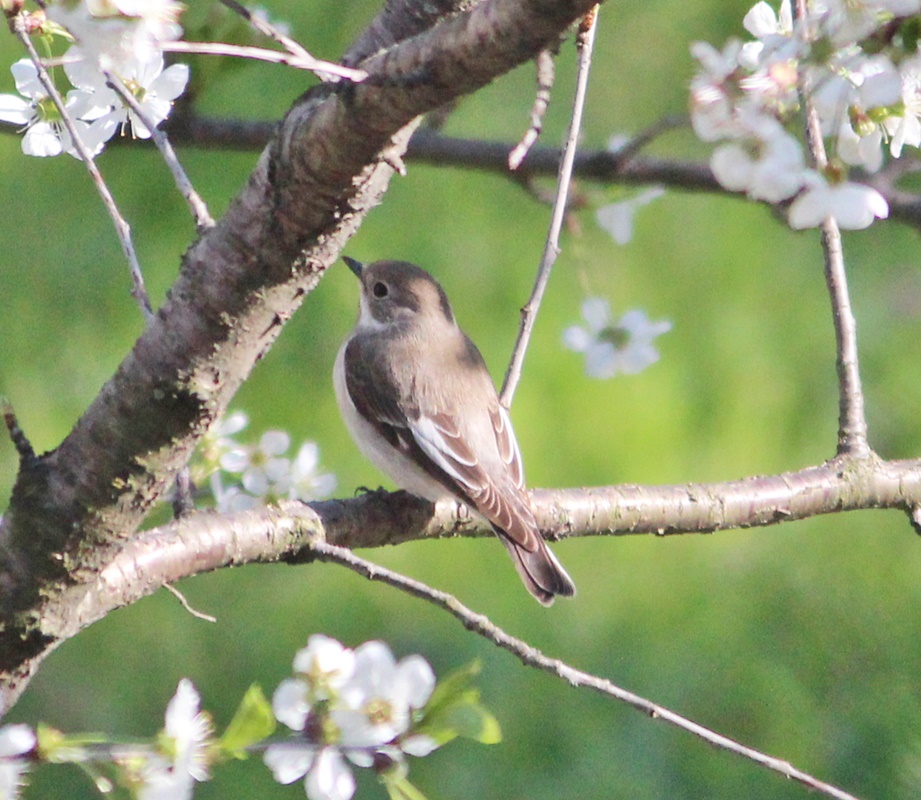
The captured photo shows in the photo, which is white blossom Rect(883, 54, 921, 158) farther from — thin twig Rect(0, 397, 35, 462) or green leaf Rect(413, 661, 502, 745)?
thin twig Rect(0, 397, 35, 462)

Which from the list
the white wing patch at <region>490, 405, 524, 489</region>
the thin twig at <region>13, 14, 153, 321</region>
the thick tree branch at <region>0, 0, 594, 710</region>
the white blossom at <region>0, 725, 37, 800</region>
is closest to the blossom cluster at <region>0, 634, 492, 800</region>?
the white blossom at <region>0, 725, 37, 800</region>

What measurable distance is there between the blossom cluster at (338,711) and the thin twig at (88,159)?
0.57m

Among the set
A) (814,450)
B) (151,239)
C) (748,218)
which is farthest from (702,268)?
(151,239)

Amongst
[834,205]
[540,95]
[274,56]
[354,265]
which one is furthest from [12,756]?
[354,265]

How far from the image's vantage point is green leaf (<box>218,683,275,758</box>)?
157 cm

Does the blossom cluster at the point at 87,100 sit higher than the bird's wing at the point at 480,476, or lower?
higher

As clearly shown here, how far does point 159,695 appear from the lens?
14.7ft

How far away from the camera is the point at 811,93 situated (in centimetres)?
119

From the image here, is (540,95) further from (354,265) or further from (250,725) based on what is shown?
(354,265)

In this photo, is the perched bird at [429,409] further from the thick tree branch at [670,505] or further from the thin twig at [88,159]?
the thin twig at [88,159]

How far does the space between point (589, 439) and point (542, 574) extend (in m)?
2.35

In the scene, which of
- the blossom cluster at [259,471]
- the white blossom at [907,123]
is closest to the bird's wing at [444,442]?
the blossom cluster at [259,471]

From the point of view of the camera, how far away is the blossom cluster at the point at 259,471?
8.64 ft

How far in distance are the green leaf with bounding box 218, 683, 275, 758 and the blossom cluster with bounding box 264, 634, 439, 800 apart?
0.48 ft
